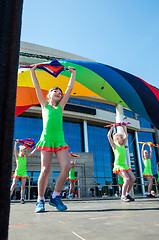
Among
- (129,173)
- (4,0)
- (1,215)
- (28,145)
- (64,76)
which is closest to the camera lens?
(1,215)

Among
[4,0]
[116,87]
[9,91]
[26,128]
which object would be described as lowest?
[9,91]

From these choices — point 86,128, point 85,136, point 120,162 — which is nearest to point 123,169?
point 120,162

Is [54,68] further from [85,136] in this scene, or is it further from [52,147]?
[85,136]

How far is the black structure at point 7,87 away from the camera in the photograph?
58 centimetres

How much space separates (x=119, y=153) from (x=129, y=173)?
63 cm

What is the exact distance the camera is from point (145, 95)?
4.00 metres

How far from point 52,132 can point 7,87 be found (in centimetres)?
230

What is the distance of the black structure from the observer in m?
0.58

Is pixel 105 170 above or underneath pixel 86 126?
underneath

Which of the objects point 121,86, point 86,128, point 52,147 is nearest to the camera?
point 52,147

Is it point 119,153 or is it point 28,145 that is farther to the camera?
point 28,145

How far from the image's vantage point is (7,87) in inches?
25.4

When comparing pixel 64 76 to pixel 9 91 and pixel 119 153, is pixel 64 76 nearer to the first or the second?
pixel 119 153

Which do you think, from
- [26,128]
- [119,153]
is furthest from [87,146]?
[119,153]
